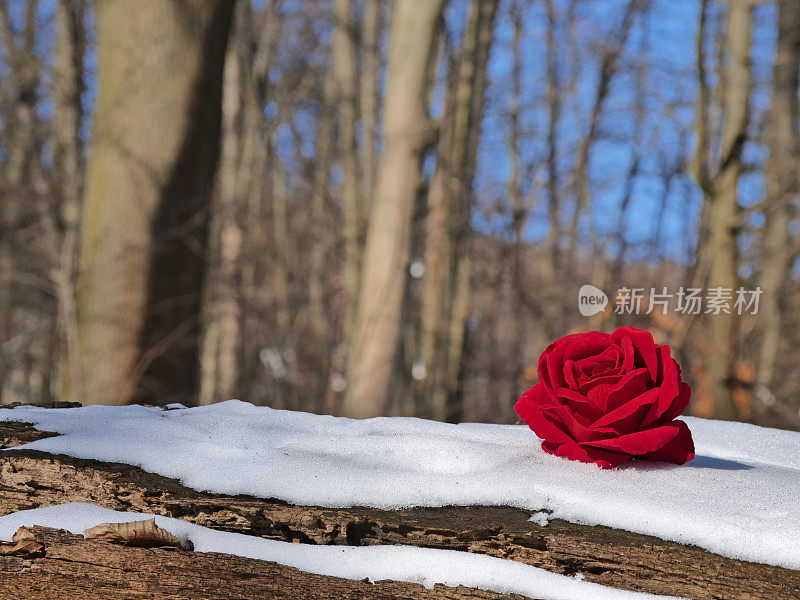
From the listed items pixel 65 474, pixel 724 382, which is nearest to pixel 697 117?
pixel 724 382

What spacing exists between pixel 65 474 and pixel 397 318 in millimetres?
3025

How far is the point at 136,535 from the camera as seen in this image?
43.1 inches

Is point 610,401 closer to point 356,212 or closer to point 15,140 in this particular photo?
point 356,212

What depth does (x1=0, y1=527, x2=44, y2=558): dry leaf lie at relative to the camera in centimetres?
113

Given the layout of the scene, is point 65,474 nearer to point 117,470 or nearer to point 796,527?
point 117,470

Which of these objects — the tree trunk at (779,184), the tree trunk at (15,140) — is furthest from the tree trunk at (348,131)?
the tree trunk at (779,184)

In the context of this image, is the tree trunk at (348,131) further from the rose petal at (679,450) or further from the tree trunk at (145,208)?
the rose petal at (679,450)

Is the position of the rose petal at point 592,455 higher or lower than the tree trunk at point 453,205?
lower

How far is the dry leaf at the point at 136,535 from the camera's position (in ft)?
3.57

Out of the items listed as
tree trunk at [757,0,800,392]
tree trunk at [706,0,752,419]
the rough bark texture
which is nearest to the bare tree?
tree trunk at [706,0,752,419]

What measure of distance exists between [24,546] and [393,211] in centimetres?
317

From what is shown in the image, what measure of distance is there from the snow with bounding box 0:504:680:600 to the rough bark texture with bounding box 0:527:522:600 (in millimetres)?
13

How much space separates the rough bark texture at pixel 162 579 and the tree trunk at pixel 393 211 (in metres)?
3.04

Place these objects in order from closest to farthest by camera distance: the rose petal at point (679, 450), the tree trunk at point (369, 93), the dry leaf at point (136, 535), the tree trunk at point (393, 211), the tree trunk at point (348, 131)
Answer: the dry leaf at point (136, 535) < the rose petal at point (679, 450) < the tree trunk at point (393, 211) < the tree trunk at point (348, 131) < the tree trunk at point (369, 93)
